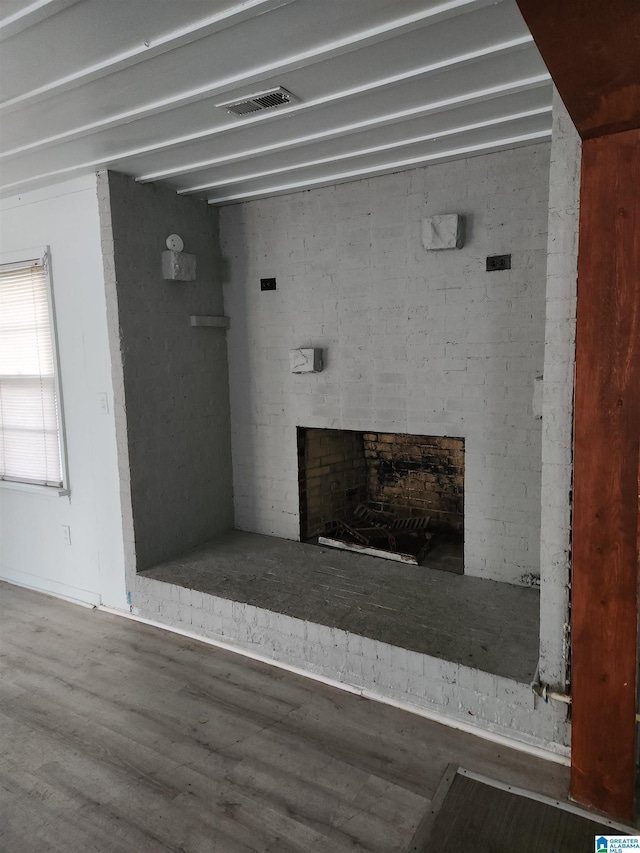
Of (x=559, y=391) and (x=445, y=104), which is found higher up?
(x=445, y=104)

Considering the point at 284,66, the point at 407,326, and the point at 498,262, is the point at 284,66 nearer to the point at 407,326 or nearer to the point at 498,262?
the point at 498,262

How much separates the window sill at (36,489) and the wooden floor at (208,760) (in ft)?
3.82

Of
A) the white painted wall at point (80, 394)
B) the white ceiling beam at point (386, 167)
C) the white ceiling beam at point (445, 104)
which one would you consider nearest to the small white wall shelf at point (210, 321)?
the white painted wall at point (80, 394)

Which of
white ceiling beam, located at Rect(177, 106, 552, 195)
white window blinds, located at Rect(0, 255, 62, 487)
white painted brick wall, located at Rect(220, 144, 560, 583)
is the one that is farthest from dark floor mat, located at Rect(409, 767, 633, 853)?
white window blinds, located at Rect(0, 255, 62, 487)

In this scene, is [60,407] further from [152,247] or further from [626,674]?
[626,674]

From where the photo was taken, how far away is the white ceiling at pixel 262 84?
2.01 m

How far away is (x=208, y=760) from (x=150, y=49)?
116 inches

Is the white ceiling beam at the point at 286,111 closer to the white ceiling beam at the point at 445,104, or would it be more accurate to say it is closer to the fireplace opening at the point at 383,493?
the white ceiling beam at the point at 445,104

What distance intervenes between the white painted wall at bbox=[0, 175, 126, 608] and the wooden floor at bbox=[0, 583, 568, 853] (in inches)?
31.3

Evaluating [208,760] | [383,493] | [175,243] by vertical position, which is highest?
[175,243]

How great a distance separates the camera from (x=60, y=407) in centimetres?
414

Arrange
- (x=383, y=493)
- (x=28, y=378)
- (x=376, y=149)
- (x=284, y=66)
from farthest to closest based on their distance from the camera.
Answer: (x=383, y=493) < (x=28, y=378) < (x=376, y=149) < (x=284, y=66)

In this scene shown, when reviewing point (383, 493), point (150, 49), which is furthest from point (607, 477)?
point (383, 493)

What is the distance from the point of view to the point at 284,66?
231cm
